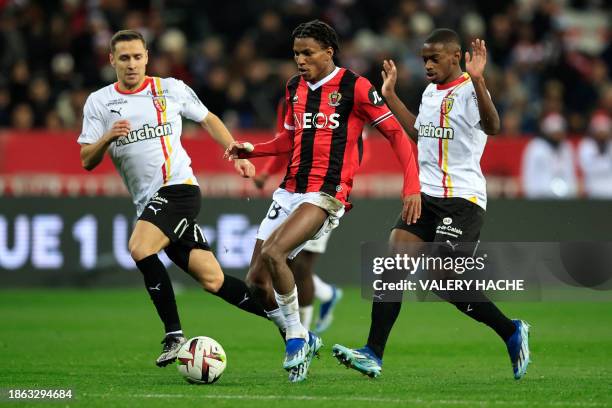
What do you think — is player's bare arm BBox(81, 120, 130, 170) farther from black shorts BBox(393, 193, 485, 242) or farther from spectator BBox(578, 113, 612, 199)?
spectator BBox(578, 113, 612, 199)

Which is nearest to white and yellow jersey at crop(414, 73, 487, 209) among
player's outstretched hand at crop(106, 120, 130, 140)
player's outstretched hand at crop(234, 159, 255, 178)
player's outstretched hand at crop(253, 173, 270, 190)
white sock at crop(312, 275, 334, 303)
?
player's outstretched hand at crop(234, 159, 255, 178)

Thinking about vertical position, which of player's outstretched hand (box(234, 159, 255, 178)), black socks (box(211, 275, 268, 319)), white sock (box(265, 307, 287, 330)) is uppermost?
player's outstretched hand (box(234, 159, 255, 178))

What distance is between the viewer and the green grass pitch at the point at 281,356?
720cm

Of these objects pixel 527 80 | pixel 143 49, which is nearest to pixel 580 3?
pixel 527 80

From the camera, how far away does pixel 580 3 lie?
23.5 meters

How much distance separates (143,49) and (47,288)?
26.6 feet

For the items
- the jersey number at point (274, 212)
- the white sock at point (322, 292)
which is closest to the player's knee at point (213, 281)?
the jersey number at point (274, 212)

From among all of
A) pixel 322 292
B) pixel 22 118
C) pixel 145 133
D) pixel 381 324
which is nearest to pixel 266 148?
pixel 145 133

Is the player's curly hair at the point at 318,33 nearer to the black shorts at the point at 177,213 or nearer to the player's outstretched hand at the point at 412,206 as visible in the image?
the player's outstretched hand at the point at 412,206

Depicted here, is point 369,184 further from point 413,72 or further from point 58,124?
point 58,124

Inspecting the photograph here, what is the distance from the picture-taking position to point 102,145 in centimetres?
823

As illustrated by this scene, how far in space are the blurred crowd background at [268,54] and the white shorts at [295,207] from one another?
9281mm

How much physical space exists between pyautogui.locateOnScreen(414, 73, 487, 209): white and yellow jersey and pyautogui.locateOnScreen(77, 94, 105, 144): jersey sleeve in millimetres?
2328

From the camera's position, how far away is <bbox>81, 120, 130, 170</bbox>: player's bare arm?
809 centimetres
